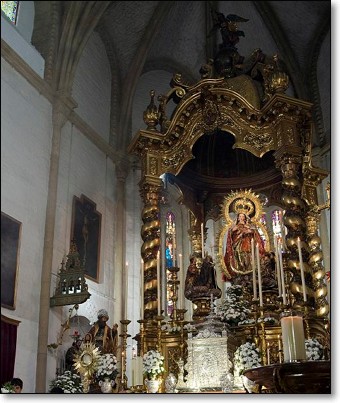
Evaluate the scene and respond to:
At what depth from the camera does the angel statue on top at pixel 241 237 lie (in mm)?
7559

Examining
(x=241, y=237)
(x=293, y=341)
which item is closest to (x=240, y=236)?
(x=241, y=237)

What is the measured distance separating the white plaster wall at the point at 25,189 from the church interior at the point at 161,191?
0.02 m

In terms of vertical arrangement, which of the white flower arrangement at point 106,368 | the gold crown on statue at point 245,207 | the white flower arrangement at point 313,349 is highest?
the gold crown on statue at point 245,207

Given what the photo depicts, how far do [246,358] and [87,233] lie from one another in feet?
7.56

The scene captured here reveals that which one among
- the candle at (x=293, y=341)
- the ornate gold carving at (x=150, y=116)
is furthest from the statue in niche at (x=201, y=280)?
the candle at (x=293, y=341)

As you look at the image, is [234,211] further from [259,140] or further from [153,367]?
[153,367]

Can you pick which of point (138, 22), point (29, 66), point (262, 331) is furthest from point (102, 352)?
point (138, 22)

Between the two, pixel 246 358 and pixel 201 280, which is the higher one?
pixel 201 280

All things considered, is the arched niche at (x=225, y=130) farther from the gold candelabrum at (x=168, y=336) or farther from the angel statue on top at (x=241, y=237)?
the angel statue on top at (x=241, y=237)

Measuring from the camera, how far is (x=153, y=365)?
20.2ft

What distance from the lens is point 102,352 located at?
6504mm

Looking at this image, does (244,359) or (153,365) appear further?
(153,365)

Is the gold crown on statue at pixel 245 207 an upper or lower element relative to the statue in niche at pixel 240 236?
upper

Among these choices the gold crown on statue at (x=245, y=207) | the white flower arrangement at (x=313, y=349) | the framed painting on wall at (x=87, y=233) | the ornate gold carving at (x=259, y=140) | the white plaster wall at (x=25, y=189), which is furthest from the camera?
the gold crown on statue at (x=245, y=207)
